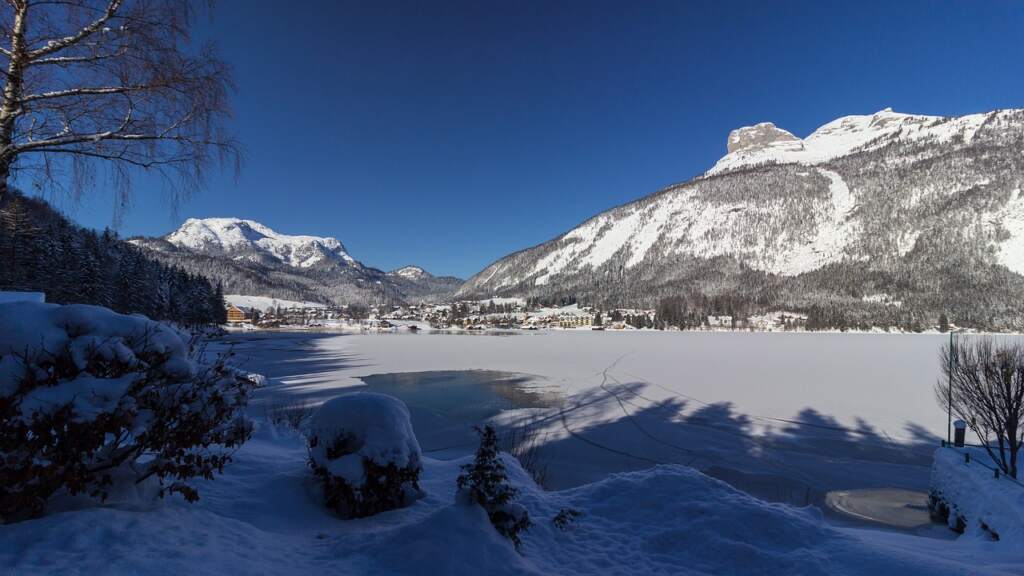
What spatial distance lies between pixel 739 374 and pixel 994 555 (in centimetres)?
2246

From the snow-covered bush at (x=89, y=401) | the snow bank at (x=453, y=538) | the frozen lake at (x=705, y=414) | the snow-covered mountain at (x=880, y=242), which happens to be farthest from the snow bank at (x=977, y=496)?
the snow-covered mountain at (x=880, y=242)

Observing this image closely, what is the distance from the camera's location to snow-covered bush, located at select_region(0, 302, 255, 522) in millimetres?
2785

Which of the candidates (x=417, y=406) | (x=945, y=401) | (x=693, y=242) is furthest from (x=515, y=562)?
(x=693, y=242)

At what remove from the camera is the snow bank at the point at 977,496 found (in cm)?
662

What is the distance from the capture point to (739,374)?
26094mm

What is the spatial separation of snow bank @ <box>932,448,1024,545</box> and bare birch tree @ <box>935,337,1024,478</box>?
0.67 metres

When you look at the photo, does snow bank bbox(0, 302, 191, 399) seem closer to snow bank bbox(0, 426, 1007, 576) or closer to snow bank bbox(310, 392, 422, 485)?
snow bank bbox(0, 426, 1007, 576)

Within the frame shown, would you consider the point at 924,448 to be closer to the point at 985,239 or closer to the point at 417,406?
the point at 417,406

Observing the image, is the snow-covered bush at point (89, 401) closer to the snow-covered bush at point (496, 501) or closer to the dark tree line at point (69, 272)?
the snow-covered bush at point (496, 501)

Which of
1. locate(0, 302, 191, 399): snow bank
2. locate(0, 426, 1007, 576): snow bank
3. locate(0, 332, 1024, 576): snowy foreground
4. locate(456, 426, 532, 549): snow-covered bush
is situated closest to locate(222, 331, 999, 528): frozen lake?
locate(0, 332, 1024, 576): snowy foreground

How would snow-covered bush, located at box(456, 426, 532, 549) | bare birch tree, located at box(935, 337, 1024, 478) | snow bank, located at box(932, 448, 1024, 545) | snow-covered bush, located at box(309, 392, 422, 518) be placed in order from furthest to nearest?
bare birch tree, located at box(935, 337, 1024, 478) < snow bank, located at box(932, 448, 1024, 545) < snow-covered bush, located at box(309, 392, 422, 518) < snow-covered bush, located at box(456, 426, 532, 549)

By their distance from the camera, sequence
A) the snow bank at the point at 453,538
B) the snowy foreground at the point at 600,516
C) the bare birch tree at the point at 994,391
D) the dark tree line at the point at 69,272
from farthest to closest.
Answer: the dark tree line at the point at 69,272
the bare birch tree at the point at 994,391
the snowy foreground at the point at 600,516
the snow bank at the point at 453,538

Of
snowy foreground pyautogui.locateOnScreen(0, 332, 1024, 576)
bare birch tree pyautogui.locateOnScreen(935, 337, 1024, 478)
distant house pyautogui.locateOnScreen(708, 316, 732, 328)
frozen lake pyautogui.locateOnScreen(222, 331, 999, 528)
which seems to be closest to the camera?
snowy foreground pyautogui.locateOnScreen(0, 332, 1024, 576)

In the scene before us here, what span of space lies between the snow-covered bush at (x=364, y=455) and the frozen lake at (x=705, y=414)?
5.49 meters
